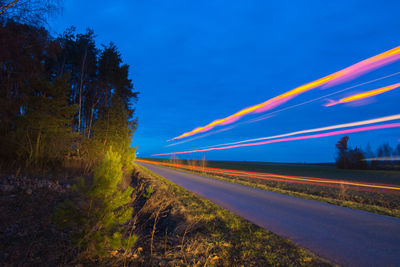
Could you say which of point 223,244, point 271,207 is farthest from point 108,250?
point 271,207

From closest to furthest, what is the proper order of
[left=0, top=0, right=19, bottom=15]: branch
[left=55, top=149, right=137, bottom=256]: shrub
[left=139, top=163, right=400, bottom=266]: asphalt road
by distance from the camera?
[left=55, top=149, right=137, bottom=256]: shrub → [left=139, top=163, right=400, bottom=266]: asphalt road → [left=0, top=0, right=19, bottom=15]: branch

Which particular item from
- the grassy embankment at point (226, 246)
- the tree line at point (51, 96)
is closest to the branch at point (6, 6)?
the tree line at point (51, 96)

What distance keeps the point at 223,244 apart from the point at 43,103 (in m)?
10.7

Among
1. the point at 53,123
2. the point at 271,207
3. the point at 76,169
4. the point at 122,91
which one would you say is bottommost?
the point at 271,207

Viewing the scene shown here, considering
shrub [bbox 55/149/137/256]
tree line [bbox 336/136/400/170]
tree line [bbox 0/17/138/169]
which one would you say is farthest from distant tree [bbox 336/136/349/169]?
shrub [bbox 55/149/137/256]

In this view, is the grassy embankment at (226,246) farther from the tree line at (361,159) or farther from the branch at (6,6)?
the tree line at (361,159)

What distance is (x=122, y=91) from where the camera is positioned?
75.5 feet

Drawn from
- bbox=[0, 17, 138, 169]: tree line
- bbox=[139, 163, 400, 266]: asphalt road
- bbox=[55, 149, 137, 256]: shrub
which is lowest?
bbox=[139, 163, 400, 266]: asphalt road

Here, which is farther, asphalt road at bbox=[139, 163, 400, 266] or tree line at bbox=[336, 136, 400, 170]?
tree line at bbox=[336, 136, 400, 170]

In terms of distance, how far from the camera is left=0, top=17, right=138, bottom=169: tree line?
273 inches

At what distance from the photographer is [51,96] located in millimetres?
10766

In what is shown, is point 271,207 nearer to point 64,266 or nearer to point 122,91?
point 64,266

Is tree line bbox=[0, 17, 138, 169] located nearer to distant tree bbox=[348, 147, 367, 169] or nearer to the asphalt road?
the asphalt road

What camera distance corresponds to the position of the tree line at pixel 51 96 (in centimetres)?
693
